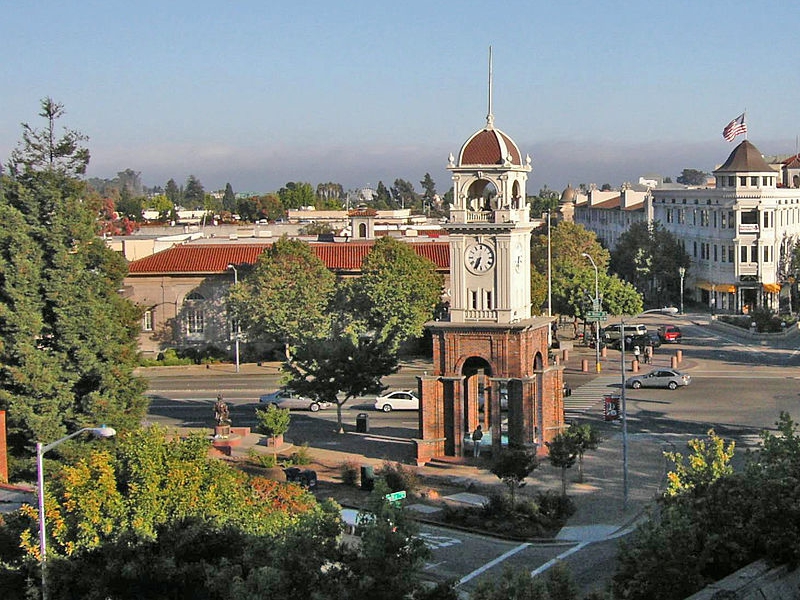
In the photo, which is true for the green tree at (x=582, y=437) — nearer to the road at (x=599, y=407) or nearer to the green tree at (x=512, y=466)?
the green tree at (x=512, y=466)

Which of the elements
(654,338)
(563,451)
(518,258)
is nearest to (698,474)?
(563,451)

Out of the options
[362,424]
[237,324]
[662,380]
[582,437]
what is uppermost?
[237,324]

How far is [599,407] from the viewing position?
54.6 m

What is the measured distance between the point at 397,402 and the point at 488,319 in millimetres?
13362

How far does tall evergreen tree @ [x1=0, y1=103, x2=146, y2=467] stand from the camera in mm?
40156

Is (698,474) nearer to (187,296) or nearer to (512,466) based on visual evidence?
(512,466)

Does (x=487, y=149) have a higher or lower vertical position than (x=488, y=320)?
higher

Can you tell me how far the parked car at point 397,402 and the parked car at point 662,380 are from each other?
1183cm

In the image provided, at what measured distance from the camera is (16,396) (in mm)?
40062

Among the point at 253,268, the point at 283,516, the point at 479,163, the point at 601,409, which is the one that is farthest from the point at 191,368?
the point at 283,516

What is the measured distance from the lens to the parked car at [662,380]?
2308 inches

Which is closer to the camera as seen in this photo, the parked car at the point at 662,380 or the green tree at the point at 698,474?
the green tree at the point at 698,474

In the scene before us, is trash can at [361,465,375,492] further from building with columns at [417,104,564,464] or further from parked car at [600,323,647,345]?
parked car at [600,323,647,345]

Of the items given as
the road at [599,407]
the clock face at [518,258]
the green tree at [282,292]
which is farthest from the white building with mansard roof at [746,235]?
the clock face at [518,258]
